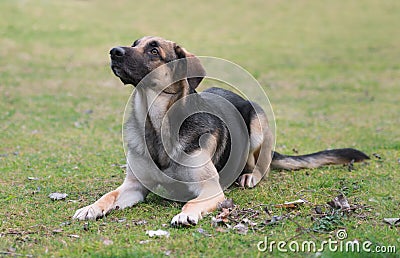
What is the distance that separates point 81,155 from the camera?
8.59 m

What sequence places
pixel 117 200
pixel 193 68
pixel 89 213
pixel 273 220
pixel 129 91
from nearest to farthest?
pixel 273 220, pixel 89 213, pixel 117 200, pixel 193 68, pixel 129 91

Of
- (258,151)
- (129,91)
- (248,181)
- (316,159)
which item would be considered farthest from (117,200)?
(129,91)

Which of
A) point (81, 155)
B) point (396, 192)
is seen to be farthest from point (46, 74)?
point (396, 192)

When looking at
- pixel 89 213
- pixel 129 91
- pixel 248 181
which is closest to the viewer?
pixel 89 213

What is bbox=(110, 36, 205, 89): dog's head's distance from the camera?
5.79m

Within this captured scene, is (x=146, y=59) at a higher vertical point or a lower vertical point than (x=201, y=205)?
higher

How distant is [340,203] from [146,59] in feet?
8.58

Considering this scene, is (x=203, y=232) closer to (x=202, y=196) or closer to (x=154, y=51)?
(x=202, y=196)

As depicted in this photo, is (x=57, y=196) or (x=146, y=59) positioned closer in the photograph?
(x=146, y=59)

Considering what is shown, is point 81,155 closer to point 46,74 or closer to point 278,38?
point 46,74

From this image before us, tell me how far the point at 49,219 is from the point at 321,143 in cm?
587

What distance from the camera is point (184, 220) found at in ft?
17.1

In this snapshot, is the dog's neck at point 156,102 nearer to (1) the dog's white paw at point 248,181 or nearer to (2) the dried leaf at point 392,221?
(1) the dog's white paw at point 248,181

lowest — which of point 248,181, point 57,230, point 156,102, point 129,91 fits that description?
point 129,91
